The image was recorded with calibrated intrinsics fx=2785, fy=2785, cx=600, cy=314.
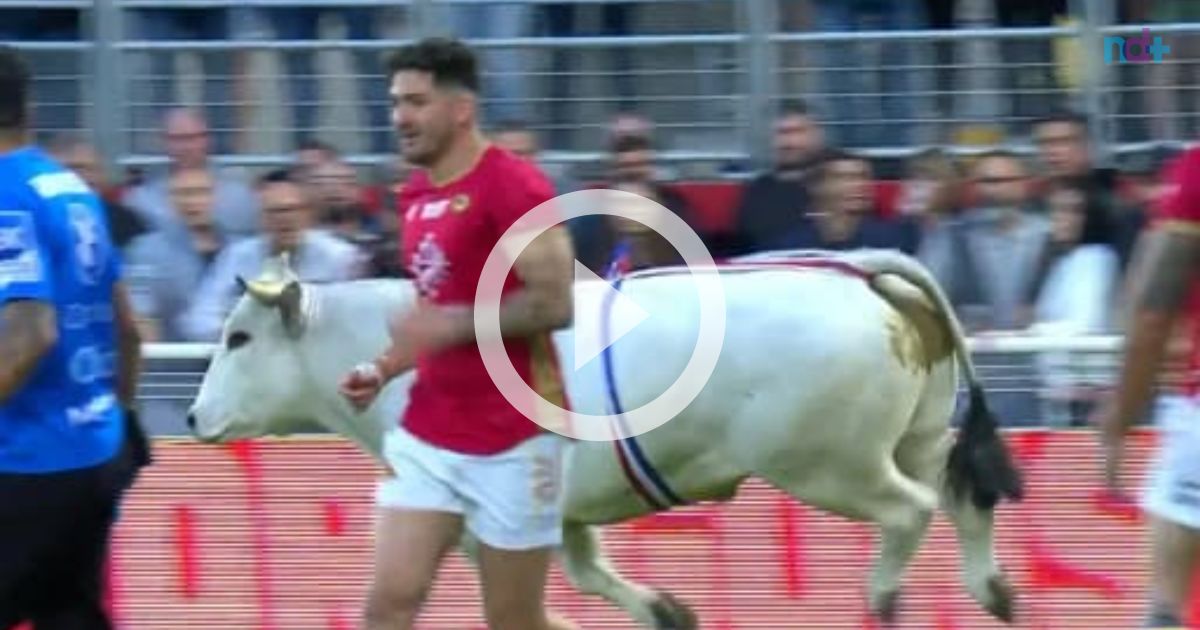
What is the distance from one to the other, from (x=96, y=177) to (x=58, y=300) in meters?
4.74

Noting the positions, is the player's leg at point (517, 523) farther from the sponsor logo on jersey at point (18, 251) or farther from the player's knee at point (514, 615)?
the sponsor logo on jersey at point (18, 251)

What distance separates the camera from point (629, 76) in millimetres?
11430

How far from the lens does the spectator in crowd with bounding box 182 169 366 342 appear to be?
9711 mm

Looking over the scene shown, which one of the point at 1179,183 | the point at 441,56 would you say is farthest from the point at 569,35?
the point at 1179,183

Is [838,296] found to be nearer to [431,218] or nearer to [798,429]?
[798,429]

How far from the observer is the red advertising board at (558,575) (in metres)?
8.62

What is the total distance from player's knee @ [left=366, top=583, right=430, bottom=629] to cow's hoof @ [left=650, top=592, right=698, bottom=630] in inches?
83.7

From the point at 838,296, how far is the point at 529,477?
2209mm

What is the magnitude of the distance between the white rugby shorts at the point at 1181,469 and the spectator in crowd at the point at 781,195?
4185mm

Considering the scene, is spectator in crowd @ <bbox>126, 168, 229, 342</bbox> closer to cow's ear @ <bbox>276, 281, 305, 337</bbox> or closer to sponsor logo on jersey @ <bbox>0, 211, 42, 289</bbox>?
cow's ear @ <bbox>276, 281, 305, 337</bbox>

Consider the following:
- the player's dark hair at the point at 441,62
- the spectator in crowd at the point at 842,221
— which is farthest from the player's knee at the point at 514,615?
the spectator in crowd at the point at 842,221

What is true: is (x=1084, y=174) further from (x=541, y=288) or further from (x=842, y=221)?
(x=541, y=288)
